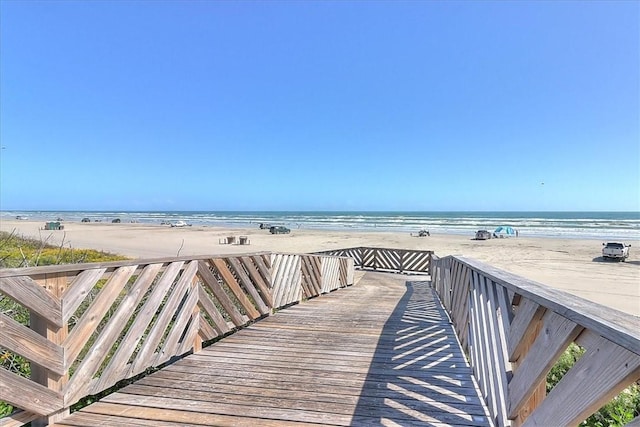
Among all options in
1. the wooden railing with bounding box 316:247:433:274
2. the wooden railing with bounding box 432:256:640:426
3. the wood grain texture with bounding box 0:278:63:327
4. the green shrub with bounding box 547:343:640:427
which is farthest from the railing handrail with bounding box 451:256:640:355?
the wooden railing with bounding box 316:247:433:274

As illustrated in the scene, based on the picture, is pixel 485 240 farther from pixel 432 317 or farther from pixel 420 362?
pixel 420 362

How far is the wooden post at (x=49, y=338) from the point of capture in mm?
2180

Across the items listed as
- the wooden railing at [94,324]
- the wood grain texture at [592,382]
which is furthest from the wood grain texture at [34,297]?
the wood grain texture at [592,382]

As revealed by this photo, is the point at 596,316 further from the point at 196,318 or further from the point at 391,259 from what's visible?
the point at 391,259

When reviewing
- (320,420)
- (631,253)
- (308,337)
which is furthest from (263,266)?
(631,253)

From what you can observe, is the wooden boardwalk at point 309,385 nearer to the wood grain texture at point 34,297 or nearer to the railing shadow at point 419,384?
the railing shadow at point 419,384

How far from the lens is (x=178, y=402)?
2525 millimetres

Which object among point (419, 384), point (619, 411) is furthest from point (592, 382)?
point (619, 411)

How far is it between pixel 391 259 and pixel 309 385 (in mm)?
14448

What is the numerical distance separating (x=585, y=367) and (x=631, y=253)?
29294 millimetres

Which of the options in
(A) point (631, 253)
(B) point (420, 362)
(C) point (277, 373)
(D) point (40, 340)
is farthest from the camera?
(A) point (631, 253)

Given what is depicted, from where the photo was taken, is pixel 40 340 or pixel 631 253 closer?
pixel 40 340

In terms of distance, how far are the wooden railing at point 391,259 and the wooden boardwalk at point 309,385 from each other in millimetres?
11328

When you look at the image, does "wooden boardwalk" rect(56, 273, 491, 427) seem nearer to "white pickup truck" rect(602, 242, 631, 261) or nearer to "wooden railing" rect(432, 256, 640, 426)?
"wooden railing" rect(432, 256, 640, 426)
